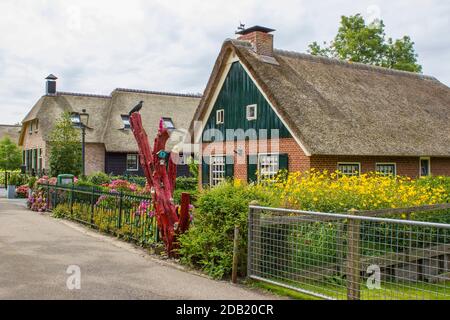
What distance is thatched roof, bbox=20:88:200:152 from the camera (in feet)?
120

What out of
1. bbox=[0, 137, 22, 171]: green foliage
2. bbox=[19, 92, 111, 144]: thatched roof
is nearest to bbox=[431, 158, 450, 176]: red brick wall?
bbox=[19, 92, 111, 144]: thatched roof

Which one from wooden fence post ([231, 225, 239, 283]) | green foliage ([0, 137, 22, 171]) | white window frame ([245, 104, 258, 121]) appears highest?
white window frame ([245, 104, 258, 121])

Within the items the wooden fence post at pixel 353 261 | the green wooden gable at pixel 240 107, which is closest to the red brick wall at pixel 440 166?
the green wooden gable at pixel 240 107

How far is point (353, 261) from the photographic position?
586 cm

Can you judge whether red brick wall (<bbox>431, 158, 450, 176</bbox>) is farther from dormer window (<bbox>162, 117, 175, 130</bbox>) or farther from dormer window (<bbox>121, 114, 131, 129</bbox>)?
dormer window (<bbox>121, 114, 131, 129</bbox>)

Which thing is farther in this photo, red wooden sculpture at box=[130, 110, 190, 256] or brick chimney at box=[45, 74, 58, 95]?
brick chimney at box=[45, 74, 58, 95]

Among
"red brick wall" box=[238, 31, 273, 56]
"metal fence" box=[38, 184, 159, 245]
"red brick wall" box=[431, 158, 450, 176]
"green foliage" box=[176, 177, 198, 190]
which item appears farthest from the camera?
"green foliage" box=[176, 177, 198, 190]

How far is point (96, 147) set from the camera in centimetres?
3662

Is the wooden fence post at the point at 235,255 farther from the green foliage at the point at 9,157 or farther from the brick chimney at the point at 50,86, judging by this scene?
the green foliage at the point at 9,157

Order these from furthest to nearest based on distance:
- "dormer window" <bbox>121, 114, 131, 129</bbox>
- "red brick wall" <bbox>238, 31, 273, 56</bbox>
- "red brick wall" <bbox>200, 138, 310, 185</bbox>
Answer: "dormer window" <bbox>121, 114, 131, 129</bbox> → "red brick wall" <bbox>238, 31, 273, 56</bbox> → "red brick wall" <bbox>200, 138, 310, 185</bbox>

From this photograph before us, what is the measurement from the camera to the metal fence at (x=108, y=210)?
1057cm

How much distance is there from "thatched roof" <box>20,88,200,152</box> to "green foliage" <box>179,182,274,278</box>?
2845cm

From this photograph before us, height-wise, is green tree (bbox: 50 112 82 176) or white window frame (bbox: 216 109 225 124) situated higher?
white window frame (bbox: 216 109 225 124)

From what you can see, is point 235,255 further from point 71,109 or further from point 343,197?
point 71,109
